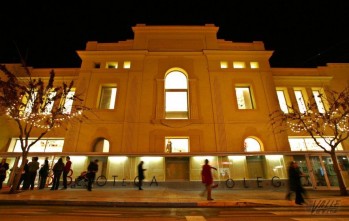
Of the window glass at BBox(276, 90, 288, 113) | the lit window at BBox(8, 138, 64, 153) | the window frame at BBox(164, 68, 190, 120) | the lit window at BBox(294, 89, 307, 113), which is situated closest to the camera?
the lit window at BBox(8, 138, 64, 153)

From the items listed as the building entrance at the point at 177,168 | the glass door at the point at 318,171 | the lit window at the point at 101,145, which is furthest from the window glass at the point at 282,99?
the lit window at the point at 101,145

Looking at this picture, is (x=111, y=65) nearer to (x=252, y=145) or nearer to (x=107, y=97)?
(x=107, y=97)

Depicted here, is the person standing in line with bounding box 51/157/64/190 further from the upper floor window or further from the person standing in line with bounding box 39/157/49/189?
the upper floor window

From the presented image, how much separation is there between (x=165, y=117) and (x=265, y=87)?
34.8ft

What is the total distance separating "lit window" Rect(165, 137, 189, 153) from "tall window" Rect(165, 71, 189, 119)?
7.21ft

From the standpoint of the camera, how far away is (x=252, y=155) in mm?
16562

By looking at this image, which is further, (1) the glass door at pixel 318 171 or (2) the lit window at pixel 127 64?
(2) the lit window at pixel 127 64

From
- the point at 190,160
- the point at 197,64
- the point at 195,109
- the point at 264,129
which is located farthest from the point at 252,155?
the point at 197,64

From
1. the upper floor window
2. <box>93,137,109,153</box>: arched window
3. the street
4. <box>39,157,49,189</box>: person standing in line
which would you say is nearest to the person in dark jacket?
<box>39,157,49,189</box>: person standing in line

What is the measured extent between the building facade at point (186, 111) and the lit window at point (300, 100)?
0.14 meters

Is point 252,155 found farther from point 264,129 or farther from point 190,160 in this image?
point 190,160

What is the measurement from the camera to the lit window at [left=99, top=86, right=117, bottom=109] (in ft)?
65.5

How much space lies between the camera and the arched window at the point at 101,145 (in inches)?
718

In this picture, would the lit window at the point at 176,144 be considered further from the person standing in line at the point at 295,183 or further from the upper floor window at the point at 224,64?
the person standing in line at the point at 295,183
